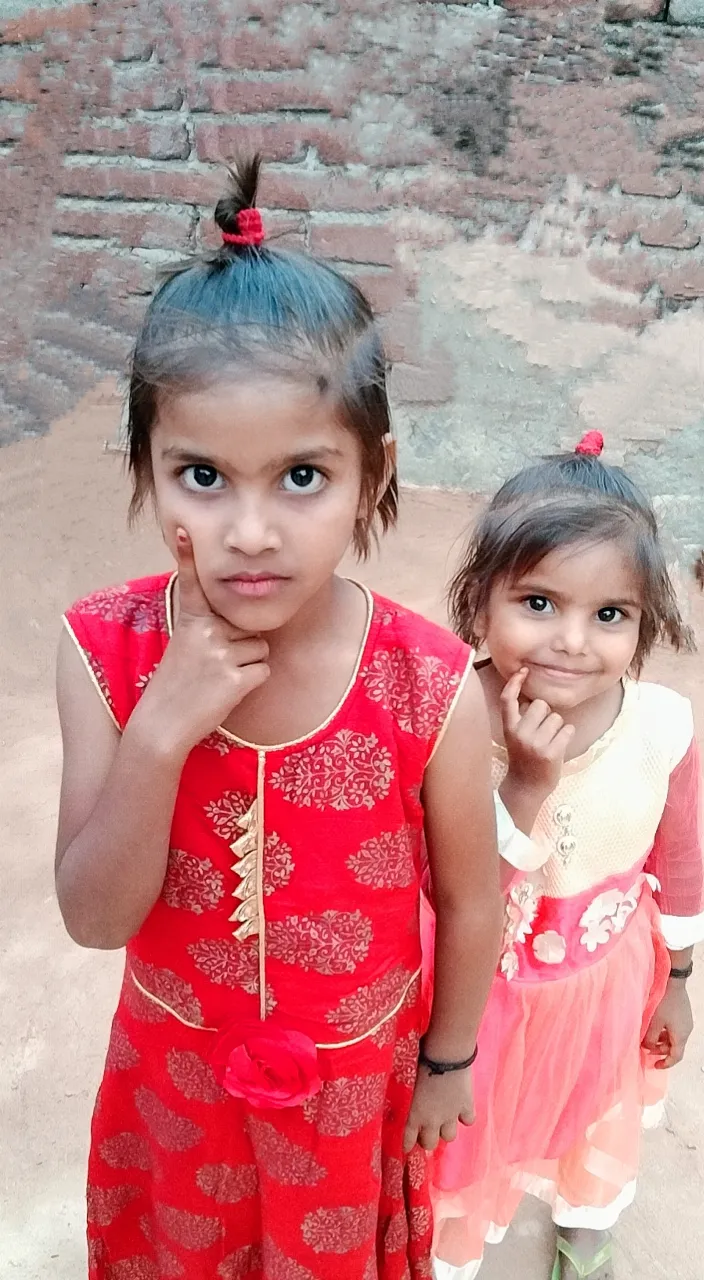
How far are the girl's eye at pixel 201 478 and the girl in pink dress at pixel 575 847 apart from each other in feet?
1.61

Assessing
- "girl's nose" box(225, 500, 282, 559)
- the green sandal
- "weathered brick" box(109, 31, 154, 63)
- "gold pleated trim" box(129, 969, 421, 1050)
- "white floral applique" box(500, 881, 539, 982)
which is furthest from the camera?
"weathered brick" box(109, 31, 154, 63)

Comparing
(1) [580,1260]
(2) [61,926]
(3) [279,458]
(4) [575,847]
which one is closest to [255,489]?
(3) [279,458]

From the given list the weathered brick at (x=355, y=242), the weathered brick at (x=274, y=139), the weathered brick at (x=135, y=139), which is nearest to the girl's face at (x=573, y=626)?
the weathered brick at (x=355, y=242)

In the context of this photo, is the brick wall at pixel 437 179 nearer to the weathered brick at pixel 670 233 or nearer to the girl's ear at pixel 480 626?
the weathered brick at pixel 670 233

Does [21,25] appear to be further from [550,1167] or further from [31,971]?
[550,1167]

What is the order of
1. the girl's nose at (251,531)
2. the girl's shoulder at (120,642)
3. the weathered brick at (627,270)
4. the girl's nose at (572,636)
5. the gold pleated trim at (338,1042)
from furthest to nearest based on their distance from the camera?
the weathered brick at (627,270) → the girl's nose at (572,636) → the gold pleated trim at (338,1042) → the girl's shoulder at (120,642) → the girl's nose at (251,531)

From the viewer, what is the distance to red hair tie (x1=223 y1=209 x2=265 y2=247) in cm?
86

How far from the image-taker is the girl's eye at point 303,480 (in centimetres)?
84

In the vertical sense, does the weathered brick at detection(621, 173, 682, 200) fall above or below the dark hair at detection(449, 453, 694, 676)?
above

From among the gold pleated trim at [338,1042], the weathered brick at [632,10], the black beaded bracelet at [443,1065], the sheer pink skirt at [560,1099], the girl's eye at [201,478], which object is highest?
the weathered brick at [632,10]

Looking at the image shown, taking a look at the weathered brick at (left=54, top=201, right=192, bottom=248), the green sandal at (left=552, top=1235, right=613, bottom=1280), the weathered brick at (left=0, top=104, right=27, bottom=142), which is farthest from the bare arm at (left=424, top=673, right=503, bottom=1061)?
the weathered brick at (left=0, top=104, right=27, bottom=142)

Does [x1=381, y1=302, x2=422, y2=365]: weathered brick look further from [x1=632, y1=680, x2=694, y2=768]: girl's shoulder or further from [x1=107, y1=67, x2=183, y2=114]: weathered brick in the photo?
[x1=632, y1=680, x2=694, y2=768]: girl's shoulder

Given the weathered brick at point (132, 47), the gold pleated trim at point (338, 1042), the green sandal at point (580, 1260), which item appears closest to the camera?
the gold pleated trim at point (338, 1042)

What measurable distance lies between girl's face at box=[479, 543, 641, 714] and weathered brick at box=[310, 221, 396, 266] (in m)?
2.32
